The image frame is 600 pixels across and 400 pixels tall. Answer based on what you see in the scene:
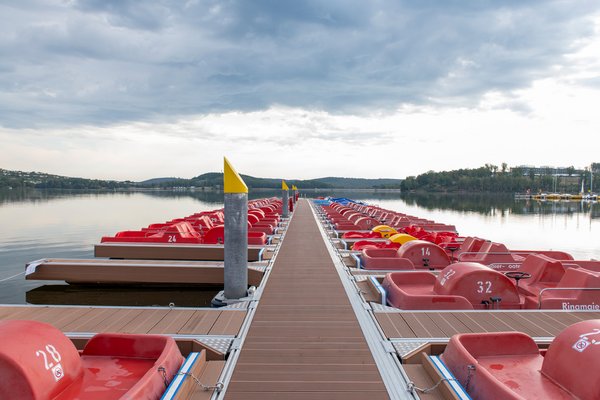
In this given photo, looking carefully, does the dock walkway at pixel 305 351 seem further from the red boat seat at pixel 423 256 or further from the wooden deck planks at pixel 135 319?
the red boat seat at pixel 423 256

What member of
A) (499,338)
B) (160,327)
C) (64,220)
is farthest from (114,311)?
(64,220)

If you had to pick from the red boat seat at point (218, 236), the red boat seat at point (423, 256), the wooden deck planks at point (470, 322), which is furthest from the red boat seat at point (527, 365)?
the red boat seat at point (218, 236)

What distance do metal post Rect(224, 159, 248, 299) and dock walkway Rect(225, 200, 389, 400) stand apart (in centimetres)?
57

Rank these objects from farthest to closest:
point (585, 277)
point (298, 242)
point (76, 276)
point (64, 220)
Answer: point (64, 220), point (298, 242), point (76, 276), point (585, 277)

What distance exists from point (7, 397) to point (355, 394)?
3.07 meters

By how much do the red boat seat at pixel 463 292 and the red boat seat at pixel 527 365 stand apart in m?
2.21

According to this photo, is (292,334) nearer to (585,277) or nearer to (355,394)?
Answer: (355,394)

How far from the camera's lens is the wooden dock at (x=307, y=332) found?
14.2 feet

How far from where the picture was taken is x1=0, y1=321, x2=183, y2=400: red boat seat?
3424 mm

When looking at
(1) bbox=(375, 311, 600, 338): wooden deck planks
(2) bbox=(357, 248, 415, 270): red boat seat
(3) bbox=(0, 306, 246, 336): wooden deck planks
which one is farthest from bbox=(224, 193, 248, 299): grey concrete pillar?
(2) bbox=(357, 248, 415, 270): red boat seat

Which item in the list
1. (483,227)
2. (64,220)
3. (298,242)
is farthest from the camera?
(483,227)

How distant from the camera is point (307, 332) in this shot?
5793 mm

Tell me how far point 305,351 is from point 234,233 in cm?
267

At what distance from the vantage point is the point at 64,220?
41.5 meters
